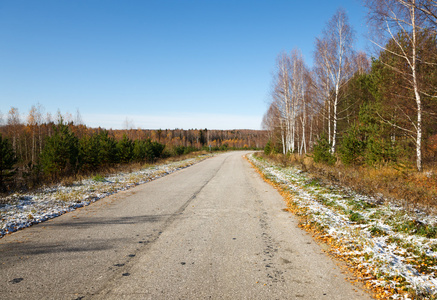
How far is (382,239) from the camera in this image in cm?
465

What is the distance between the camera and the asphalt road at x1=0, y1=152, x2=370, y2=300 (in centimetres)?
327

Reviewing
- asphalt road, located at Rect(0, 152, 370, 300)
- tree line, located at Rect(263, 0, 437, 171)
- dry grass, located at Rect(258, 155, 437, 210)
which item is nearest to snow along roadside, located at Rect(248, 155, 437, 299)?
asphalt road, located at Rect(0, 152, 370, 300)

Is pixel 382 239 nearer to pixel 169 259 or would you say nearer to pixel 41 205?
pixel 169 259

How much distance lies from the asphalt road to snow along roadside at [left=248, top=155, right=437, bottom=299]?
1.63 feet

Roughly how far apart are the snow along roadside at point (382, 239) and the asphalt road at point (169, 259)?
0.50 m

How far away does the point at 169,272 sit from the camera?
12.3 feet

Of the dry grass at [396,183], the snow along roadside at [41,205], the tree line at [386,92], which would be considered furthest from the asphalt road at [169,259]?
the tree line at [386,92]

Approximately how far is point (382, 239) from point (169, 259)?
4033mm

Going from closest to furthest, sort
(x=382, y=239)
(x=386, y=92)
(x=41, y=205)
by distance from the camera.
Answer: (x=382, y=239) → (x=41, y=205) → (x=386, y=92)

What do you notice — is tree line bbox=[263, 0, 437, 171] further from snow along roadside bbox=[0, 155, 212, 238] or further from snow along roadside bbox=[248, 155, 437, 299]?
snow along roadside bbox=[0, 155, 212, 238]

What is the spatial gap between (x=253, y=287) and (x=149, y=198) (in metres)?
6.81

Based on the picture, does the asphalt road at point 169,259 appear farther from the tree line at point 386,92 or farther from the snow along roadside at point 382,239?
the tree line at point 386,92

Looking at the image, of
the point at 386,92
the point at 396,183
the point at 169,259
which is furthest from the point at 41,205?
the point at 386,92

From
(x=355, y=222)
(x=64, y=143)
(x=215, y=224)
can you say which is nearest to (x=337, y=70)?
(x=355, y=222)
